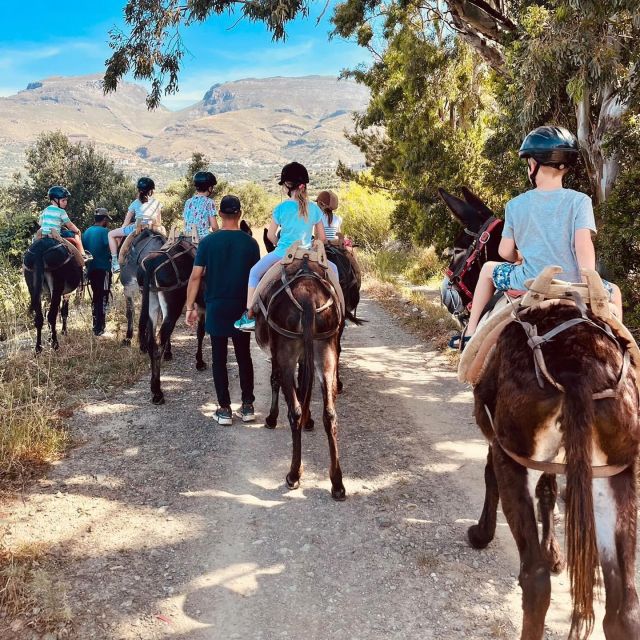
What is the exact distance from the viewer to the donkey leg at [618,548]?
242cm

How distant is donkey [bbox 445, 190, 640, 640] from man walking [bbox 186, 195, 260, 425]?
405cm

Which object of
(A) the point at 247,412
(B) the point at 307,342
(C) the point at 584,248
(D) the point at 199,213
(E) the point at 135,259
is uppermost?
(D) the point at 199,213

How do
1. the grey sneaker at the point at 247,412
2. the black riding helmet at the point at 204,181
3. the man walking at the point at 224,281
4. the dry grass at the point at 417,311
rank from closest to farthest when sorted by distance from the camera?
the man walking at the point at 224,281 < the grey sneaker at the point at 247,412 < the black riding helmet at the point at 204,181 < the dry grass at the point at 417,311

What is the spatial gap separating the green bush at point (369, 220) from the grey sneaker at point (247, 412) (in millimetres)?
15447

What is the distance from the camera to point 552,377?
244 centimetres

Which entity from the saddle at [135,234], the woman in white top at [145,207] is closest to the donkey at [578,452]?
the saddle at [135,234]

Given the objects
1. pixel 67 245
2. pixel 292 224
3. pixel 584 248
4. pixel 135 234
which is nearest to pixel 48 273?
pixel 67 245

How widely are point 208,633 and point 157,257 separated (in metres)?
5.18

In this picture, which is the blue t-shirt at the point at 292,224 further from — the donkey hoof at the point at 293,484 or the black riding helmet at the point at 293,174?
the donkey hoof at the point at 293,484

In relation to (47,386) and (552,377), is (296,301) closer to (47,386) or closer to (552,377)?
(552,377)

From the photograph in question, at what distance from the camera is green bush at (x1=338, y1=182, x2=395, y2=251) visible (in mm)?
21656

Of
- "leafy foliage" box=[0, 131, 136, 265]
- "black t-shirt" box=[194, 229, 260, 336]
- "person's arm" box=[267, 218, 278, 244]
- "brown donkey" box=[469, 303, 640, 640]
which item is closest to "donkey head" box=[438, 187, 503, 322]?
"person's arm" box=[267, 218, 278, 244]

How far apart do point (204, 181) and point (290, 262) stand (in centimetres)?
310

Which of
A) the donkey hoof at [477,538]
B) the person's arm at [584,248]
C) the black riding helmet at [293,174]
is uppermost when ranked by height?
the black riding helmet at [293,174]
